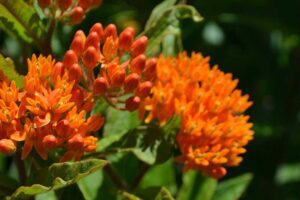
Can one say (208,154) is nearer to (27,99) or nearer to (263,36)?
(27,99)

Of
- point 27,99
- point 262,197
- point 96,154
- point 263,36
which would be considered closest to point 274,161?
point 262,197

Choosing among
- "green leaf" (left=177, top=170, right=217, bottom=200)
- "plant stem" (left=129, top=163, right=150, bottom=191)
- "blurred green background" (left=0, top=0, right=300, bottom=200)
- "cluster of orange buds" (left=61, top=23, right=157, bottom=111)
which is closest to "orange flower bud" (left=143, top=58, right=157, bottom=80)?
"cluster of orange buds" (left=61, top=23, right=157, bottom=111)

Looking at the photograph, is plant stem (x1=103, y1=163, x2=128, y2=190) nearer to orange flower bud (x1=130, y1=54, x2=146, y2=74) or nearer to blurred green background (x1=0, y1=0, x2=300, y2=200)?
orange flower bud (x1=130, y1=54, x2=146, y2=74)

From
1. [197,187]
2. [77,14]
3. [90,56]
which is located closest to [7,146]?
[90,56]

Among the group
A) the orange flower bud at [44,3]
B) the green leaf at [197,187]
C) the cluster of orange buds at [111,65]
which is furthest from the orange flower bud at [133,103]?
the green leaf at [197,187]

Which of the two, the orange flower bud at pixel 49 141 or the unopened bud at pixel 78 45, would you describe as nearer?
the orange flower bud at pixel 49 141

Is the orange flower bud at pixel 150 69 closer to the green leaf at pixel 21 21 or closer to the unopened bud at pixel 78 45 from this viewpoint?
the unopened bud at pixel 78 45

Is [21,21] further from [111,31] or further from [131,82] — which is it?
[131,82]
